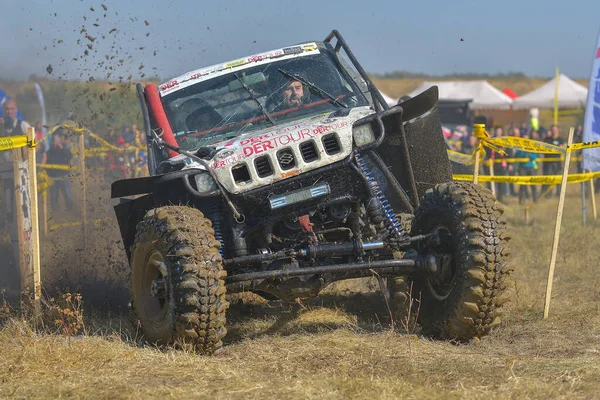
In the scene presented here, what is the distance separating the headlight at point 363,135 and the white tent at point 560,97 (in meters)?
30.7

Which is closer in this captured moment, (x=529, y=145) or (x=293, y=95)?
(x=293, y=95)

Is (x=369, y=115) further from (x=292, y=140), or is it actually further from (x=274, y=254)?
(x=274, y=254)

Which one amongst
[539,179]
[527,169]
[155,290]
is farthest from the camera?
[527,169]

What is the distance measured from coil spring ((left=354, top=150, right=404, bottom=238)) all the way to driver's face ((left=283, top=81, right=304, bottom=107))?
107 centimetres

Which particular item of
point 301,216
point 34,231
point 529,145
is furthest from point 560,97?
point 301,216

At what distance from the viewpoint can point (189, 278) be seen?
19.3 ft

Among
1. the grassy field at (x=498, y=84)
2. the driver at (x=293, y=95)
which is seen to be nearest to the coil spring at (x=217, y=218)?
the driver at (x=293, y=95)

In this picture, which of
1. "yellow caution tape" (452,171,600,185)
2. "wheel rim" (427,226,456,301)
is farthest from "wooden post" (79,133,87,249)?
"wheel rim" (427,226,456,301)

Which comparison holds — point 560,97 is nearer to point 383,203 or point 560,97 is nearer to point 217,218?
point 383,203

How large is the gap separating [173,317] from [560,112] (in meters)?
33.6

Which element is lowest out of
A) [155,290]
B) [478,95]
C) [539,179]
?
[155,290]

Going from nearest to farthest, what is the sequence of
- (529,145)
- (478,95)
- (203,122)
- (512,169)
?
(203,122) → (529,145) → (512,169) → (478,95)

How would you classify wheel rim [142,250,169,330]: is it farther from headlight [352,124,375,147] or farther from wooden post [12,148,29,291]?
wooden post [12,148,29,291]

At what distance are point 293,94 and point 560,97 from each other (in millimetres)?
30264
